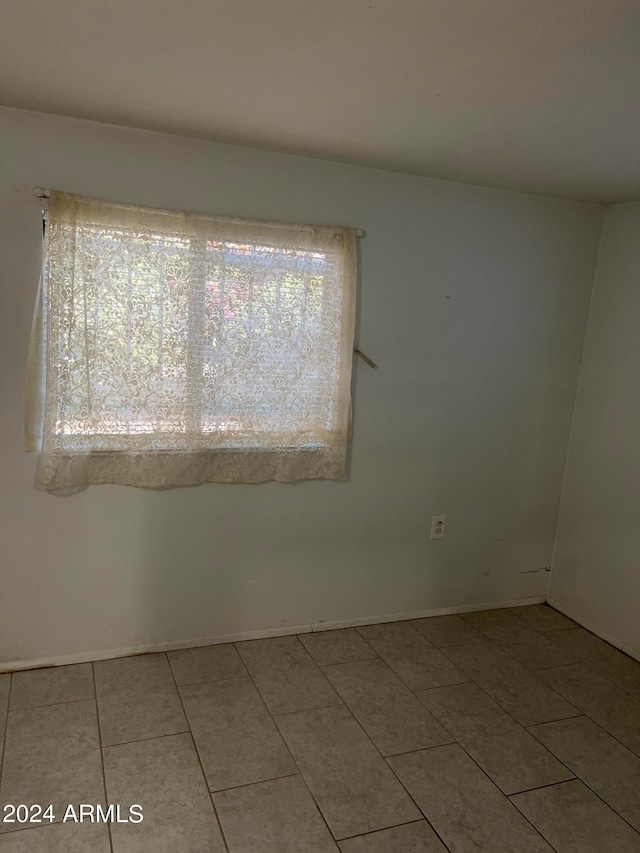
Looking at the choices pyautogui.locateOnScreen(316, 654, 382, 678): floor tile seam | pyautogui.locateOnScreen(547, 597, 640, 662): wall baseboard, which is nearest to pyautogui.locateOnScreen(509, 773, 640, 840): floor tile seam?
pyautogui.locateOnScreen(316, 654, 382, 678): floor tile seam

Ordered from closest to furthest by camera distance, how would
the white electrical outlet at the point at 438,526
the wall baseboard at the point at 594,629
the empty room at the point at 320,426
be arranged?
the empty room at the point at 320,426, the wall baseboard at the point at 594,629, the white electrical outlet at the point at 438,526

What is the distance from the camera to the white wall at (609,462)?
10.0 feet

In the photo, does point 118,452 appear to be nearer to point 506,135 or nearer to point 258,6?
point 258,6

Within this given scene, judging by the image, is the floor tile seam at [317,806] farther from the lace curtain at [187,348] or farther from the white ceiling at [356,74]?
the white ceiling at [356,74]

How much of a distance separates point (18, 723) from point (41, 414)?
3.68 feet

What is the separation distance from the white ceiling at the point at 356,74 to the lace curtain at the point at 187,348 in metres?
0.40

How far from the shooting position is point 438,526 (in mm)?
3232

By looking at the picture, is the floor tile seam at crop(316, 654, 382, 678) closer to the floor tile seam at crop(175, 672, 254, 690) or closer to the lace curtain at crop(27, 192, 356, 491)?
the floor tile seam at crop(175, 672, 254, 690)

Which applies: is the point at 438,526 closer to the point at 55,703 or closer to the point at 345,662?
the point at 345,662

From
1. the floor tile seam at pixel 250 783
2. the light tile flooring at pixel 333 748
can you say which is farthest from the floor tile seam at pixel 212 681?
the floor tile seam at pixel 250 783

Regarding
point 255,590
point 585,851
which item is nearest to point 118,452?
point 255,590

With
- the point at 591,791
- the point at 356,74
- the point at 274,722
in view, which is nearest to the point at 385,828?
the point at 274,722

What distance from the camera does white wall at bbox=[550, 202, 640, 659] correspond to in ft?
10.0

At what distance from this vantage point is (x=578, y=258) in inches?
129
